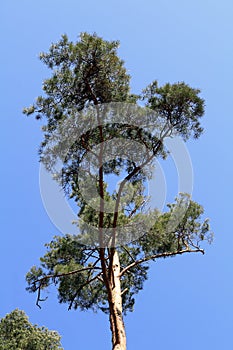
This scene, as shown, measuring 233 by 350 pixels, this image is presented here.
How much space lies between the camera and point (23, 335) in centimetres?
1339

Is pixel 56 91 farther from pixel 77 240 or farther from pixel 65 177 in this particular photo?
pixel 77 240

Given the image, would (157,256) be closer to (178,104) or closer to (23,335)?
(178,104)

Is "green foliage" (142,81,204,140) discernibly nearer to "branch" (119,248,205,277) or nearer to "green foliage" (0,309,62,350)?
"branch" (119,248,205,277)

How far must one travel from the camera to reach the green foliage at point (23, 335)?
1315 cm

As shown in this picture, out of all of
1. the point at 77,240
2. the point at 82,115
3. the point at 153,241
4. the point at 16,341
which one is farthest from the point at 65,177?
the point at 16,341

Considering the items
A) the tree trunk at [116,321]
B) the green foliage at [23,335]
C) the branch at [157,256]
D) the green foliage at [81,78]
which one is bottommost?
the tree trunk at [116,321]

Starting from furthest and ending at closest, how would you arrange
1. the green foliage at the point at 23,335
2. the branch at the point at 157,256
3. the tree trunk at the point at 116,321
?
the green foliage at the point at 23,335 → the branch at the point at 157,256 → the tree trunk at the point at 116,321

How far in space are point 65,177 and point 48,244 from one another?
2596 millimetres

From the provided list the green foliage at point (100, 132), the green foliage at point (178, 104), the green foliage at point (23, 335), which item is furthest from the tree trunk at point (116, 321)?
the green foliage at point (23, 335)

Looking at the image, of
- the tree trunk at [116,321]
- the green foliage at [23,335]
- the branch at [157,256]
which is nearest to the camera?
the tree trunk at [116,321]

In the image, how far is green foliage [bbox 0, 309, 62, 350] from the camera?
13.1 metres

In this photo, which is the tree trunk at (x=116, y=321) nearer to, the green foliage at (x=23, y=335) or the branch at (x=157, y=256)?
the branch at (x=157, y=256)

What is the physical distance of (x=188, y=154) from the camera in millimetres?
7441

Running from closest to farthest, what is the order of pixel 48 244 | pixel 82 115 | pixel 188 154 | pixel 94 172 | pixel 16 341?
1. pixel 82 115
2. pixel 94 172
3. pixel 188 154
4. pixel 48 244
5. pixel 16 341
